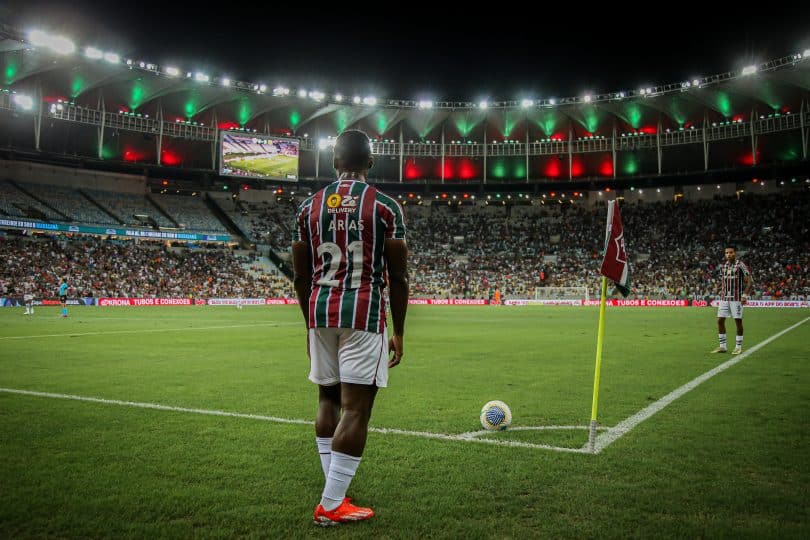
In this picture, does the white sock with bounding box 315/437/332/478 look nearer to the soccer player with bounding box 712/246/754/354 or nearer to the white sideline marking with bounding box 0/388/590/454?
the white sideline marking with bounding box 0/388/590/454

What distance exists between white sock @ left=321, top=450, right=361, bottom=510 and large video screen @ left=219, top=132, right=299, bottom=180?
54796 millimetres

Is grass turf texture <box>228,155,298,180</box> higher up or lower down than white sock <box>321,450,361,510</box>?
higher up

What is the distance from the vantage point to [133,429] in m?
5.72

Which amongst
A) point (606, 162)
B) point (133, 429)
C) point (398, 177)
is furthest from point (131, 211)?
point (133, 429)

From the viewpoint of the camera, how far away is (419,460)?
4.73 metres

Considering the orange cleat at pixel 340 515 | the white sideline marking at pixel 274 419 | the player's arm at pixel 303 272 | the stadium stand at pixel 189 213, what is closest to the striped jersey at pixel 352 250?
the player's arm at pixel 303 272

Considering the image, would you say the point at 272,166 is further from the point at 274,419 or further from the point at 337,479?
the point at 337,479

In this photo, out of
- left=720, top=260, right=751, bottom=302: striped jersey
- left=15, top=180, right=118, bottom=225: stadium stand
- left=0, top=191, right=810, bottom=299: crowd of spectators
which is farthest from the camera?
left=15, top=180, right=118, bottom=225: stadium stand

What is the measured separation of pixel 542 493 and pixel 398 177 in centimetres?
6774

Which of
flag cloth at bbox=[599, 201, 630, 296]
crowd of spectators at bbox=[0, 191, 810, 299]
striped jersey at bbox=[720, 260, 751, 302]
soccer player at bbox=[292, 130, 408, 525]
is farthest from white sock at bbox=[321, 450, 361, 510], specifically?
crowd of spectators at bbox=[0, 191, 810, 299]

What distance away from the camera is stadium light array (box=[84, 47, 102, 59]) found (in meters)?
Result: 45.7

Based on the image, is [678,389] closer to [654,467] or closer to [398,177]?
[654,467]

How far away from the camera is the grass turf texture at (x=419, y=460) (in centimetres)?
349

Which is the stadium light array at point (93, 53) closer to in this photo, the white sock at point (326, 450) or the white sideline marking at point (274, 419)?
the white sideline marking at point (274, 419)
